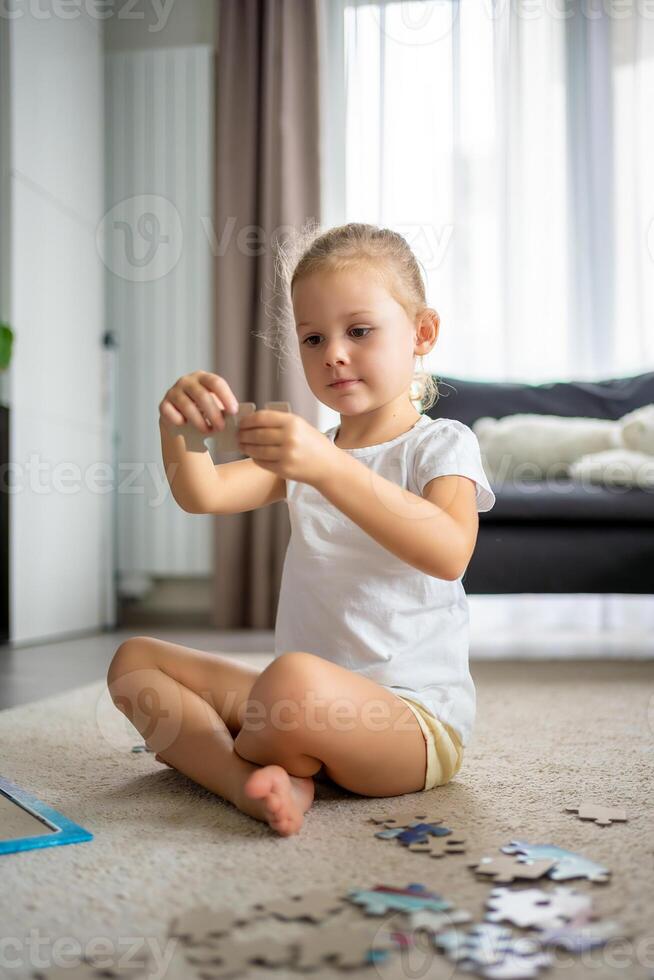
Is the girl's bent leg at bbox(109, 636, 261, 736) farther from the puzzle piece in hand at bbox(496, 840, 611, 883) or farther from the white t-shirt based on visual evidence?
the puzzle piece in hand at bbox(496, 840, 611, 883)

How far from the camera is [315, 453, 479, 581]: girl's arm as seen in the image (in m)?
0.94

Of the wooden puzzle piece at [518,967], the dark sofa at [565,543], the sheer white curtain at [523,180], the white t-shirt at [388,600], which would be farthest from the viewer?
the sheer white curtain at [523,180]

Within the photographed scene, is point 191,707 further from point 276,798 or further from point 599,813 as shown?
point 599,813

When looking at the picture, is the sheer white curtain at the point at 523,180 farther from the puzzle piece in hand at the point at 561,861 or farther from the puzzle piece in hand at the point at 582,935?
the puzzle piece in hand at the point at 582,935

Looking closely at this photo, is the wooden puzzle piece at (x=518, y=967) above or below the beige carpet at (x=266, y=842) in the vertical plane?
above

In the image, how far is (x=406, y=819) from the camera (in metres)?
0.96

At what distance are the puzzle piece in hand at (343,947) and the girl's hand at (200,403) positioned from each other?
49cm

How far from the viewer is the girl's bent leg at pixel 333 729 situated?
93cm

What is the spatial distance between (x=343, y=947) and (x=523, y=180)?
11.2ft

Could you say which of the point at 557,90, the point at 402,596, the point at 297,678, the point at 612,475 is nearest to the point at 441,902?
the point at 297,678

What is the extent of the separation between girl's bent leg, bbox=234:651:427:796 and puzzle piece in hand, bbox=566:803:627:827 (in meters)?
0.18

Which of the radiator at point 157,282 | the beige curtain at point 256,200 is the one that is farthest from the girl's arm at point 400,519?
the radiator at point 157,282

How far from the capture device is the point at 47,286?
3.18m

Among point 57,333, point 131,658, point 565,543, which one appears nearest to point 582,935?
point 131,658
